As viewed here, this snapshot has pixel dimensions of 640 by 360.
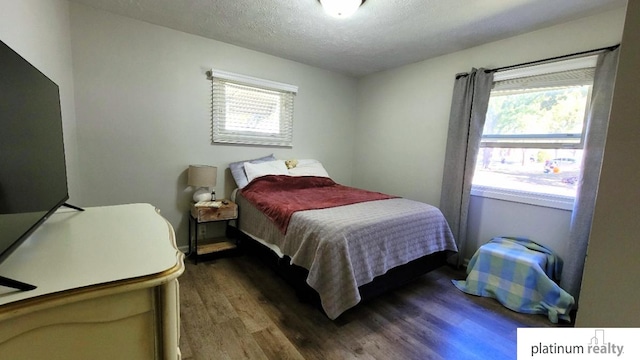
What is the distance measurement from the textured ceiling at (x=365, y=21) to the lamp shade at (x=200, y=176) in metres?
1.40

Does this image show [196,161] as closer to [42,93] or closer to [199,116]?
[199,116]

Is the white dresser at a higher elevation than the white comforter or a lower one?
higher

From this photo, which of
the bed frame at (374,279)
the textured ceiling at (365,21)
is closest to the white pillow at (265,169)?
the bed frame at (374,279)

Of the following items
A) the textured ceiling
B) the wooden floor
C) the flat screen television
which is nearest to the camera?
the flat screen television

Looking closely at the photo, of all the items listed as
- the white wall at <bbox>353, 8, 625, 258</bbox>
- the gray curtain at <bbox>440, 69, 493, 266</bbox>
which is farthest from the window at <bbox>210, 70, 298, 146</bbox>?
the gray curtain at <bbox>440, 69, 493, 266</bbox>

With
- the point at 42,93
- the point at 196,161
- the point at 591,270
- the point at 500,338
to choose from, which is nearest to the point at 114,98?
the point at 196,161

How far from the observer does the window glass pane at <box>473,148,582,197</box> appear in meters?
2.27

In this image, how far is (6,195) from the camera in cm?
70

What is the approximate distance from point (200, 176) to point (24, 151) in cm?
185

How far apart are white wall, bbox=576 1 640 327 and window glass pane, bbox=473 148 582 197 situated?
1932 mm

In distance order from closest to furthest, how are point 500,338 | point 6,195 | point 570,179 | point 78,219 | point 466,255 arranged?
point 6,195, point 78,219, point 500,338, point 570,179, point 466,255

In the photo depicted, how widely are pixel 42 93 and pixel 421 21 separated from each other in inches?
102

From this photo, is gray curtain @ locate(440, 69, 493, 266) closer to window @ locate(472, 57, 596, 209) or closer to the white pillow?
window @ locate(472, 57, 596, 209)

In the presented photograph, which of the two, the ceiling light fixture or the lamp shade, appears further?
the lamp shade
